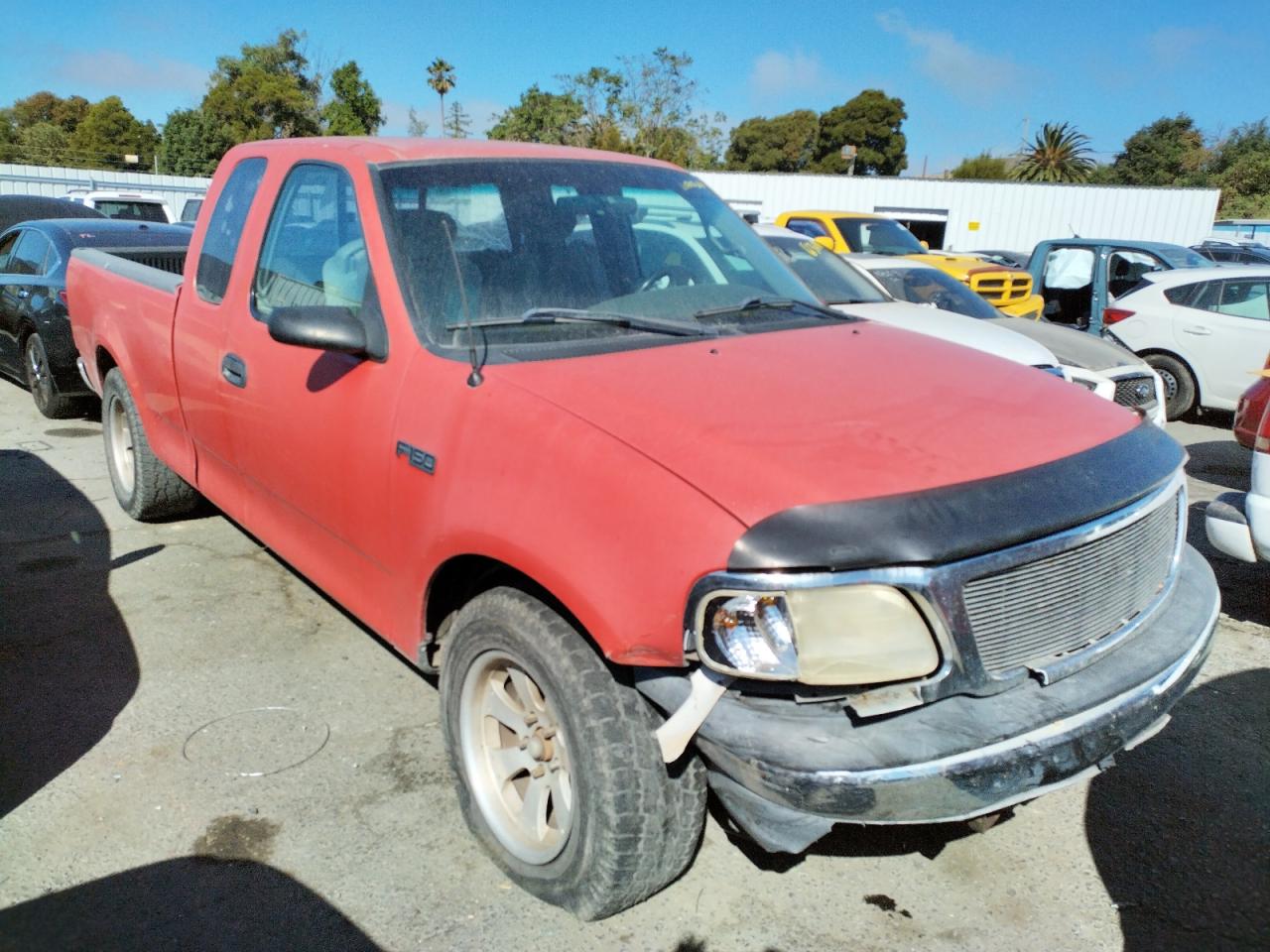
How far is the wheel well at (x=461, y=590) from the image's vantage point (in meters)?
2.52

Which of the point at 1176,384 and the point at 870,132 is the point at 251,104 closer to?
the point at 870,132

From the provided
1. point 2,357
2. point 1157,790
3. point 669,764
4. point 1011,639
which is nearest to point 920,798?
point 1011,639

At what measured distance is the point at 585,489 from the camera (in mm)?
2242

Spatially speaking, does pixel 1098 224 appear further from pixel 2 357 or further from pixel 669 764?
pixel 669 764

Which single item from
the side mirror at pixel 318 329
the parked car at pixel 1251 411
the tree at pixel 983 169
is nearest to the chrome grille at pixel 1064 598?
the side mirror at pixel 318 329

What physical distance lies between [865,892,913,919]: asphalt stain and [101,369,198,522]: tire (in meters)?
4.08

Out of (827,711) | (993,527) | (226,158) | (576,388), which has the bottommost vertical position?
(827,711)

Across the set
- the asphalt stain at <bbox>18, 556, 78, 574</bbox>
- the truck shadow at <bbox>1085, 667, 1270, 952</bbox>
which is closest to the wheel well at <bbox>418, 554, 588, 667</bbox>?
the truck shadow at <bbox>1085, 667, 1270, 952</bbox>

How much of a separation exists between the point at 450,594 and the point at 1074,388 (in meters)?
2.02

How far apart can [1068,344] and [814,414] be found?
641 centimetres

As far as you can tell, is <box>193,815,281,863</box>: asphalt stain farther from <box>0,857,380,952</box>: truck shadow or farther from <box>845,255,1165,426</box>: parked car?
<box>845,255,1165,426</box>: parked car

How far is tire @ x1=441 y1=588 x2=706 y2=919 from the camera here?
2.29 m

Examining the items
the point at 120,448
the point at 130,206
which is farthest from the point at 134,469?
the point at 130,206

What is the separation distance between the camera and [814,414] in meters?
2.46
